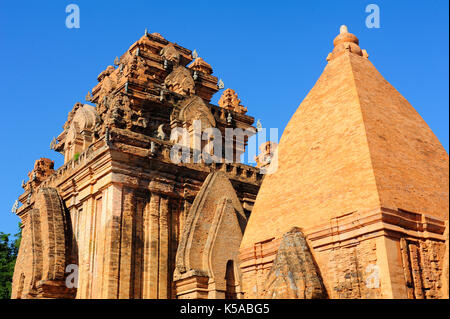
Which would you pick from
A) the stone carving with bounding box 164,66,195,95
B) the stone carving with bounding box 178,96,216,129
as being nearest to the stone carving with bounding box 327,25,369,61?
the stone carving with bounding box 178,96,216,129

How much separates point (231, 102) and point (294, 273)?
14546 mm

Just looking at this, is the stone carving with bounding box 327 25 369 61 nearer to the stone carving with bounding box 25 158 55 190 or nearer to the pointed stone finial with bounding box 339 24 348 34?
the pointed stone finial with bounding box 339 24 348 34

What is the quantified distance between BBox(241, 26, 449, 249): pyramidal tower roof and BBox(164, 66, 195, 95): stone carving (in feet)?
30.6

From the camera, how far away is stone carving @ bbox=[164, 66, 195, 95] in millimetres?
23578

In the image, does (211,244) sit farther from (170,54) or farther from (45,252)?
(170,54)

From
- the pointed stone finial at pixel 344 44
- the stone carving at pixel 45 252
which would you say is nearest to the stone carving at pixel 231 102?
the stone carving at pixel 45 252

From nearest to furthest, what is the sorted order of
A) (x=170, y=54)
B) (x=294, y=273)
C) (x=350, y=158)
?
(x=294, y=273) < (x=350, y=158) < (x=170, y=54)

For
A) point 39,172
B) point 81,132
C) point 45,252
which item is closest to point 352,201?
point 45,252

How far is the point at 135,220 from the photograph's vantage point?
17.3m

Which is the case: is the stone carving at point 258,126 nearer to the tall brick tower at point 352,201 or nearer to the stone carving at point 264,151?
the stone carving at point 264,151

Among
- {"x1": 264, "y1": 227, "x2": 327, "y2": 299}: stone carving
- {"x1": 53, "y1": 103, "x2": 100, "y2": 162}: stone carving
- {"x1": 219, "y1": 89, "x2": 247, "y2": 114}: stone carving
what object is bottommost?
{"x1": 264, "y1": 227, "x2": 327, "y2": 299}: stone carving

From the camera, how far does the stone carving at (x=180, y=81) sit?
2358 centimetres

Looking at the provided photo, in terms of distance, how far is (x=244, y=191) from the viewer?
20.2 metres

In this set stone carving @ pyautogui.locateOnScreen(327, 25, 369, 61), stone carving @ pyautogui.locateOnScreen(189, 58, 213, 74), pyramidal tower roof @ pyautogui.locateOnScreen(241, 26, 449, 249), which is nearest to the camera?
pyramidal tower roof @ pyautogui.locateOnScreen(241, 26, 449, 249)
